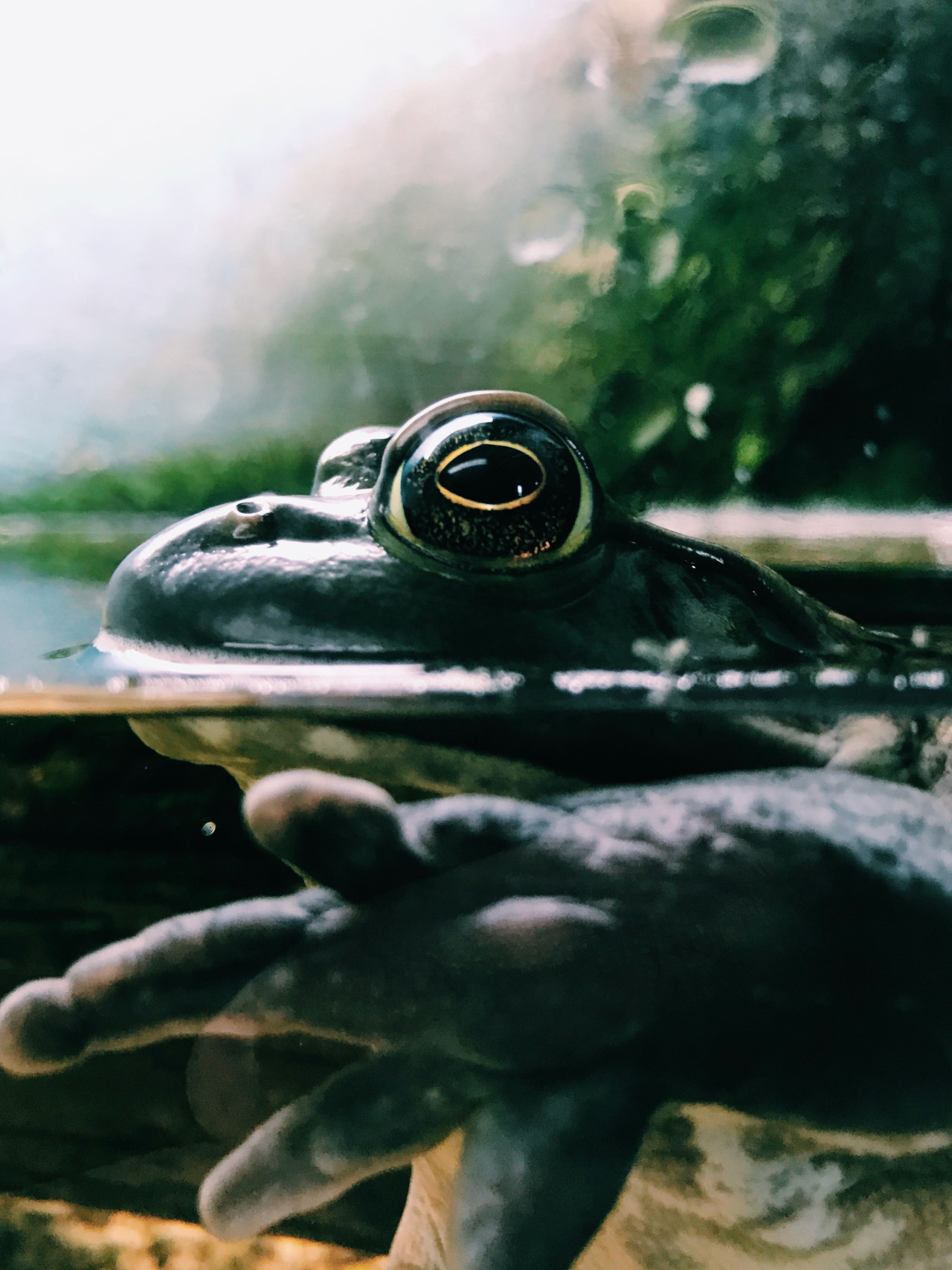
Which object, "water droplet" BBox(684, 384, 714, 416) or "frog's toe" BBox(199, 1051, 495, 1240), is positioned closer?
"frog's toe" BBox(199, 1051, 495, 1240)

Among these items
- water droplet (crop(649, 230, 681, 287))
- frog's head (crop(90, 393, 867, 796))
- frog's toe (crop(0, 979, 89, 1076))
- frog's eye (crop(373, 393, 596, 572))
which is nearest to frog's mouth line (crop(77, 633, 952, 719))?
frog's head (crop(90, 393, 867, 796))

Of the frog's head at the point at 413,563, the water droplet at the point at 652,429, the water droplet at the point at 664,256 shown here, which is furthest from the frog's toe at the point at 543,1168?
the water droplet at the point at 664,256

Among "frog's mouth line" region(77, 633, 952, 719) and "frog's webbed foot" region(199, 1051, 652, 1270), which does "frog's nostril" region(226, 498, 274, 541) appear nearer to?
"frog's mouth line" region(77, 633, 952, 719)

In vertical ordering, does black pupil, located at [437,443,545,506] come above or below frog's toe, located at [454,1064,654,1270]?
above

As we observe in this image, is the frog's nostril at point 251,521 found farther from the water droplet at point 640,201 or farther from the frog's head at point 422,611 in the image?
the water droplet at point 640,201

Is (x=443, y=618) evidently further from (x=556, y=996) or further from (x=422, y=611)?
(x=556, y=996)

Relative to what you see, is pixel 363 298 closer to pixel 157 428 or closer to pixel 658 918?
pixel 157 428

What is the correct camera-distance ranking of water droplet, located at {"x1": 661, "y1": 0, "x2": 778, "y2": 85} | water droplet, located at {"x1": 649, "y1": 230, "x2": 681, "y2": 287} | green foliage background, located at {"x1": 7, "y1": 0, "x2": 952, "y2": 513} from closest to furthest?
green foliage background, located at {"x1": 7, "y1": 0, "x2": 952, "y2": 513}
water droplet, located at {"x1": 649, "y1": 230, "x2": 681, "y2": 287}
water droplet, located at {"x1": 661, "y1": 0, "x2": 778, "y2": 85}

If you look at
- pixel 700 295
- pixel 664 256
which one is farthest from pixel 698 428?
pixel 664 256
